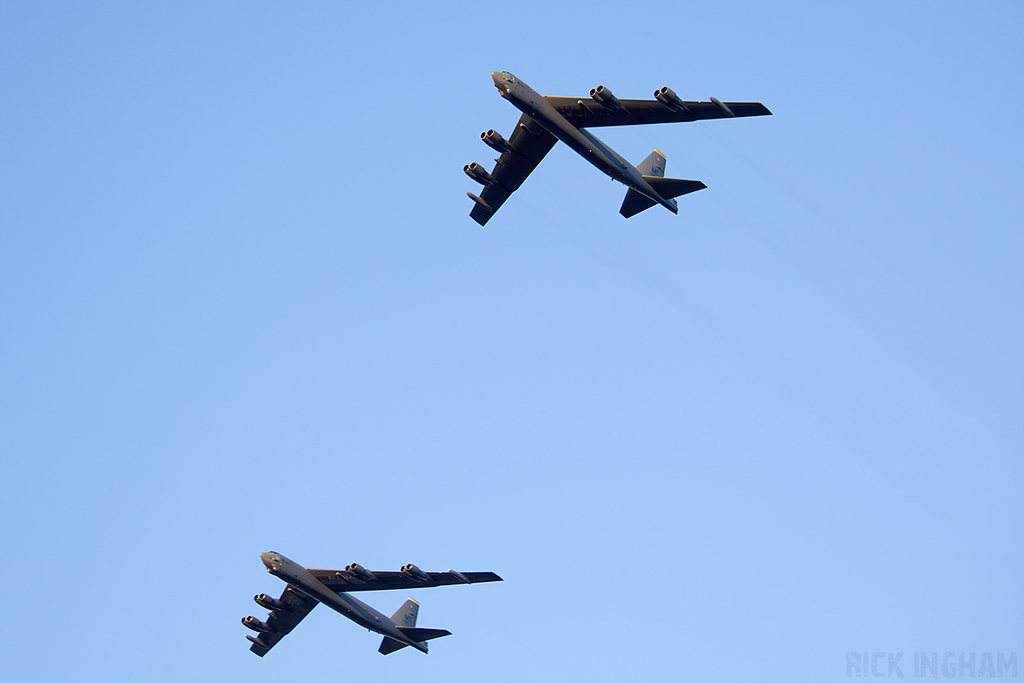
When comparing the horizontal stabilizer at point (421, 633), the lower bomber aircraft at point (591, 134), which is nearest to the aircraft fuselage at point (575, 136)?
the lower bomber aircraft at point (591, 134)

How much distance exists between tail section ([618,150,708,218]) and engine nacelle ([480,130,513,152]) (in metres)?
7.56

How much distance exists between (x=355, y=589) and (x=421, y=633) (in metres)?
4.89

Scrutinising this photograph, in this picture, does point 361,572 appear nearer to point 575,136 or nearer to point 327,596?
point 327,596

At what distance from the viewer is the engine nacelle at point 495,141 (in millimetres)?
60156

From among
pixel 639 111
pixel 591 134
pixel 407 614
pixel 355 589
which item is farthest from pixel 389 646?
pixel 639 111

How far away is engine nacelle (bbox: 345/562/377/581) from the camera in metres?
57.8

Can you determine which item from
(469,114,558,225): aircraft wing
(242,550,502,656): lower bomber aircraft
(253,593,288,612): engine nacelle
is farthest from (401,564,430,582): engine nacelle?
(469,114,558,225): aircraft wing

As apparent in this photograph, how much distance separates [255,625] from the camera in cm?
6406

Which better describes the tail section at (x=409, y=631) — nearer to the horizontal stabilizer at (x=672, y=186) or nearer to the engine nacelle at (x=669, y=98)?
the horizontal stabilizer at (x=672, y=186)

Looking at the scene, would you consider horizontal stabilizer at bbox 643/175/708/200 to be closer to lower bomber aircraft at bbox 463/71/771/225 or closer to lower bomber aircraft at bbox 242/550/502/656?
lower bomber aircraft at bbox 463/71/771/225

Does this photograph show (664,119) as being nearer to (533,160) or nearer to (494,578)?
(533,160)

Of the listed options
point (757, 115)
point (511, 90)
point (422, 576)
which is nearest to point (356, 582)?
point (422, 576)

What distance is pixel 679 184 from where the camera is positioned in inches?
2295

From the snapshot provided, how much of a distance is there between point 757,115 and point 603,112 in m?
8.02
